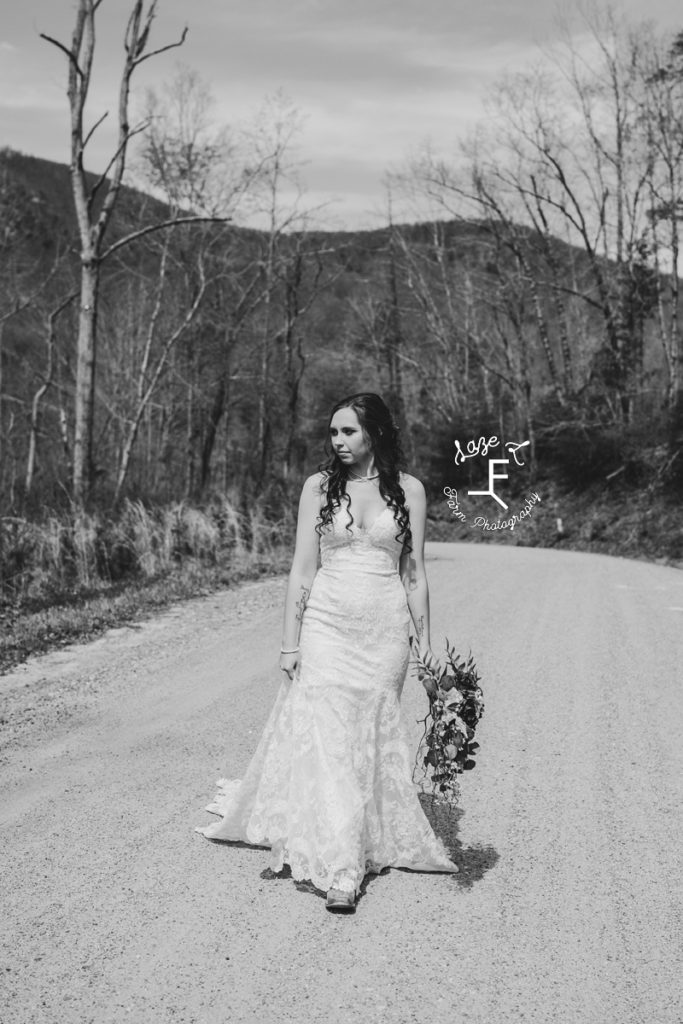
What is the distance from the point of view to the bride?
3938mm

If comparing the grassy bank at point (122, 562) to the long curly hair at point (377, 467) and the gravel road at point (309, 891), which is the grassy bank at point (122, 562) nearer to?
the gravel road at point (309, 891)

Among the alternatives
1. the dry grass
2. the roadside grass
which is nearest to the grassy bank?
the dry grass

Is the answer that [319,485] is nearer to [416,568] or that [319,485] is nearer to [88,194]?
[416,568]

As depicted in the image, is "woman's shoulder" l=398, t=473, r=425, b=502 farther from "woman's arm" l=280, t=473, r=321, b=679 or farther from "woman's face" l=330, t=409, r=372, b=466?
"woman's arm" l=280, t=473, r=321, b=679

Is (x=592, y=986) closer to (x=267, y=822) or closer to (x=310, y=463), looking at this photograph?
(x=267, y=822)

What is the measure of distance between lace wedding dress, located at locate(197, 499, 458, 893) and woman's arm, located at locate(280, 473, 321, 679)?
0.13ft

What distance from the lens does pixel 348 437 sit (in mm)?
4191

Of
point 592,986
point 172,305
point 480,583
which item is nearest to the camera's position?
point 592,986

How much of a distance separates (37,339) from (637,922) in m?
49.6

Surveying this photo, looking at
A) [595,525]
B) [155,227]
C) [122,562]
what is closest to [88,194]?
[155,227]

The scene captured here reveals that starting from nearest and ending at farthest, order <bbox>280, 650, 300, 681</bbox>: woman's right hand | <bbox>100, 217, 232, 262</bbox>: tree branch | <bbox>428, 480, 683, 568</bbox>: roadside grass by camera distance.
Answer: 1. <bbox>280, 650, 300, 681</bbox>: woman's right hand
2. <bbox>100, 217, 232, 262</bbox>: tree branch
3. <bbox>428, 480, 683, 568</bbox>: roadside grass

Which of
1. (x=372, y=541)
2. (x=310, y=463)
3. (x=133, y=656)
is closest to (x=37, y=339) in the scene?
(x=310, y=463)

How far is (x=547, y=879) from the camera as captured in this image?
13.2 feet

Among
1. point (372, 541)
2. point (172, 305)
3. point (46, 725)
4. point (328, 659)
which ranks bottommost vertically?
point (46, 725)
